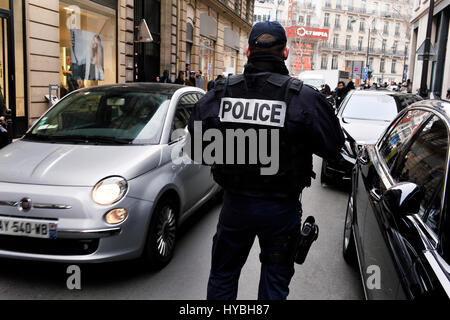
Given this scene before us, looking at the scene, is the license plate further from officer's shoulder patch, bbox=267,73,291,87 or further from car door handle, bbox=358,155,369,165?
car door handle, bbox=358,155,369,165

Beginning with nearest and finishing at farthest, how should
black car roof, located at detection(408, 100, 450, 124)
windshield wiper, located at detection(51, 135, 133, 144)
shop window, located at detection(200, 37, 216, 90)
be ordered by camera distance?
black car roof, located at detection(408, 100, 450, 124)
windshield wiper, located at detection(51, 135, 133, 144)
shop window, located at detection(200, 37, 216, 90)

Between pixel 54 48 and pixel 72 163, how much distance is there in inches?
360

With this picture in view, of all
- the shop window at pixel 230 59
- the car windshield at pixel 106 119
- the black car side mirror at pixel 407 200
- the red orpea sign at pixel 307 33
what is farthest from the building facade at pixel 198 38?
the red orpea sign at pixel 307 33

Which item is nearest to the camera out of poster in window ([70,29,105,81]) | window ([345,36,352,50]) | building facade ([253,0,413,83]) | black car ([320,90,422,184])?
A: black car ([320,90,422,184])

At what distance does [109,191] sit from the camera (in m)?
3.51

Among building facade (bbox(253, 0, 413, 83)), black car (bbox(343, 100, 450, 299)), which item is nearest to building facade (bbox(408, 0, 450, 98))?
black car (bbox(343, 100, 450, 299))

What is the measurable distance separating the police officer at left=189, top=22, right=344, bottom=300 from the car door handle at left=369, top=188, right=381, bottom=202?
593 mm

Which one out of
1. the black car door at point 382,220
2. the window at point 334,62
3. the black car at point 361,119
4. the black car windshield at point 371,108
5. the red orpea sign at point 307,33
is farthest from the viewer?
the window at point 334,62

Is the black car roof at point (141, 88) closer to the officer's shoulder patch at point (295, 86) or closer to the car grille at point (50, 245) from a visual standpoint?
the car grille at point (50, 245)

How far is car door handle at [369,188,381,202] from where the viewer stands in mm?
2978

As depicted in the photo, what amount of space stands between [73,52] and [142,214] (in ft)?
34.7

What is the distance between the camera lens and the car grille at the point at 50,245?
3.44 metres

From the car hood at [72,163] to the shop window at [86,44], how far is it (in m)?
9.13

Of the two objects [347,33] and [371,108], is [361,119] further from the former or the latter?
[347,33]
